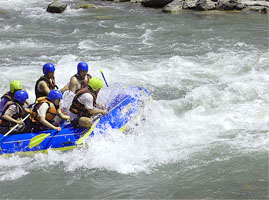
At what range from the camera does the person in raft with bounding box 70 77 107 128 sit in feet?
21.5

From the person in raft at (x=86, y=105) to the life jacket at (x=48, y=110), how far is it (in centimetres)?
33

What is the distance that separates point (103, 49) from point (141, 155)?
7673 millimetres

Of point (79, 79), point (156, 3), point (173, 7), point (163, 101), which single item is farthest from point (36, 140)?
point (156, 3)

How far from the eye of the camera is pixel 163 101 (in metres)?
9.38

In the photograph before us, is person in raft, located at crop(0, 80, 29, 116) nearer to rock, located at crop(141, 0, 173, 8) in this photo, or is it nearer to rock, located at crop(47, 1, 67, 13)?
rock, located at crop(47, 1, 67, 13)

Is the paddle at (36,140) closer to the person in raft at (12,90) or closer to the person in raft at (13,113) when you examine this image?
the person in raft at (13,113)

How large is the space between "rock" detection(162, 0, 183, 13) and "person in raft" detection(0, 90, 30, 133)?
14.0 m

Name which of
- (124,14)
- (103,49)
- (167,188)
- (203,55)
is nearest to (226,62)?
(203,55)

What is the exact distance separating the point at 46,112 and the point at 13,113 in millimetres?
557

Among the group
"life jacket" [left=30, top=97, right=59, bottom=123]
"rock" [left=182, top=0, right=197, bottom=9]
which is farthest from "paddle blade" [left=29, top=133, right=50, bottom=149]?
"rock" [left=182, top=0, right=197, bottom=9]

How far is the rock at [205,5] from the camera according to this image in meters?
19.2

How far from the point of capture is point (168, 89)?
33.6 feet

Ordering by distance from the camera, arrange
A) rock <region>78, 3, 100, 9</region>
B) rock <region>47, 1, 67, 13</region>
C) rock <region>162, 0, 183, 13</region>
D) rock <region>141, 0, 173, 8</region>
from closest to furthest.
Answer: rock <region>162, 0, 183, 13</region>
rock <region>47, 1, 67, 13</region>
rock <region>141, 0, 173, 8</region>
rock <region>78, 3, 100, 9</region>

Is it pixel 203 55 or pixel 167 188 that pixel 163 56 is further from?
pixel 167 188
